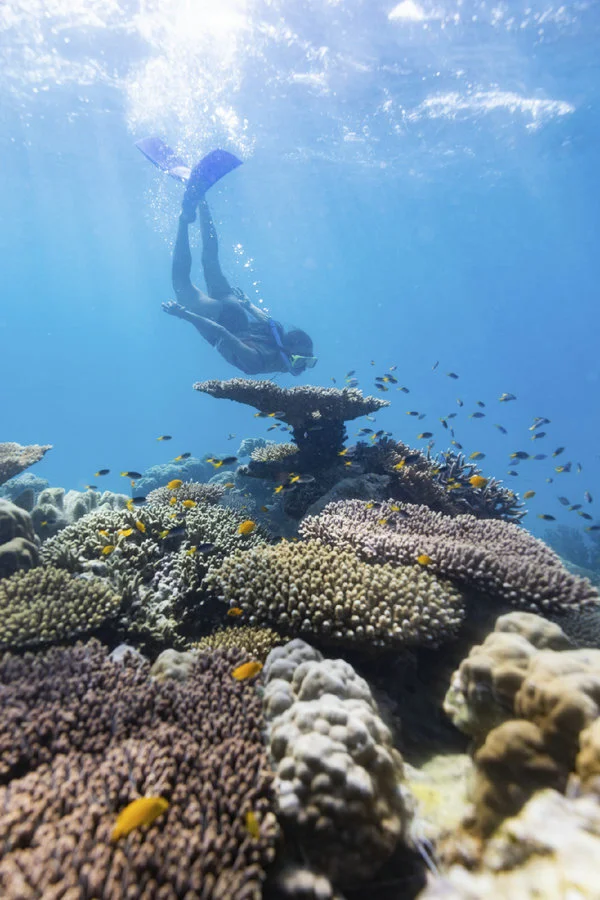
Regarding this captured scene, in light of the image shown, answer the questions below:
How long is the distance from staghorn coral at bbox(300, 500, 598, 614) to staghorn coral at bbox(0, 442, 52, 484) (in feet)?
23.9

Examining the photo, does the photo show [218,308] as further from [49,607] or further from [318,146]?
[318,146]

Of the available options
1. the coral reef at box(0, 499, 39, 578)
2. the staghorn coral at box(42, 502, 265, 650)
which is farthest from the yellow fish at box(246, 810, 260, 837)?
the coral reef at box(0, 499, 39, 578)

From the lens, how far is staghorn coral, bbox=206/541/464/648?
424 cm

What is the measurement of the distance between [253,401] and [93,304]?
495 feet

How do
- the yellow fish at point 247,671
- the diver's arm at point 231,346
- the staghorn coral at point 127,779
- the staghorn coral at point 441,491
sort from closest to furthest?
the staghorn coral at point 127,779 → the yellow fish at point 247,671 → the staghorn coral at point 441,491 → the diver's arm at point 231,346

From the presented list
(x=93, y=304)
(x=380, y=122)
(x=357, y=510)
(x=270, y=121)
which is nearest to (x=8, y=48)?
(x=270, y=121)

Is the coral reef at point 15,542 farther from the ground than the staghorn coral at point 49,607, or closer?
farther from the ground

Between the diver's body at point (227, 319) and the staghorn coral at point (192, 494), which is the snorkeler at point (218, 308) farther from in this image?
the staghorn coral at point (192, 494)

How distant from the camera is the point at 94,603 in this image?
4.71 m

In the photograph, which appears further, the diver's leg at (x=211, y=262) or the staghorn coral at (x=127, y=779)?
the diver's leg at (x=211, y=262)

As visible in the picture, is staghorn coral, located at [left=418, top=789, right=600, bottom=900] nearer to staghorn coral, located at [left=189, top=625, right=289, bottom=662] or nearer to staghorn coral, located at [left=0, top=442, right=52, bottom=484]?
staghorn coral, located at [left=189, top=625, right=289, bottom=662]

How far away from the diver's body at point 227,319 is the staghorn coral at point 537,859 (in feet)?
51.8

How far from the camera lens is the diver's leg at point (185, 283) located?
22.1m

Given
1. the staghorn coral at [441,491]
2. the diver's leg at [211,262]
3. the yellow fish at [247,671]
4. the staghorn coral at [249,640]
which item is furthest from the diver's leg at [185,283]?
the yellow fish at [247,671]
